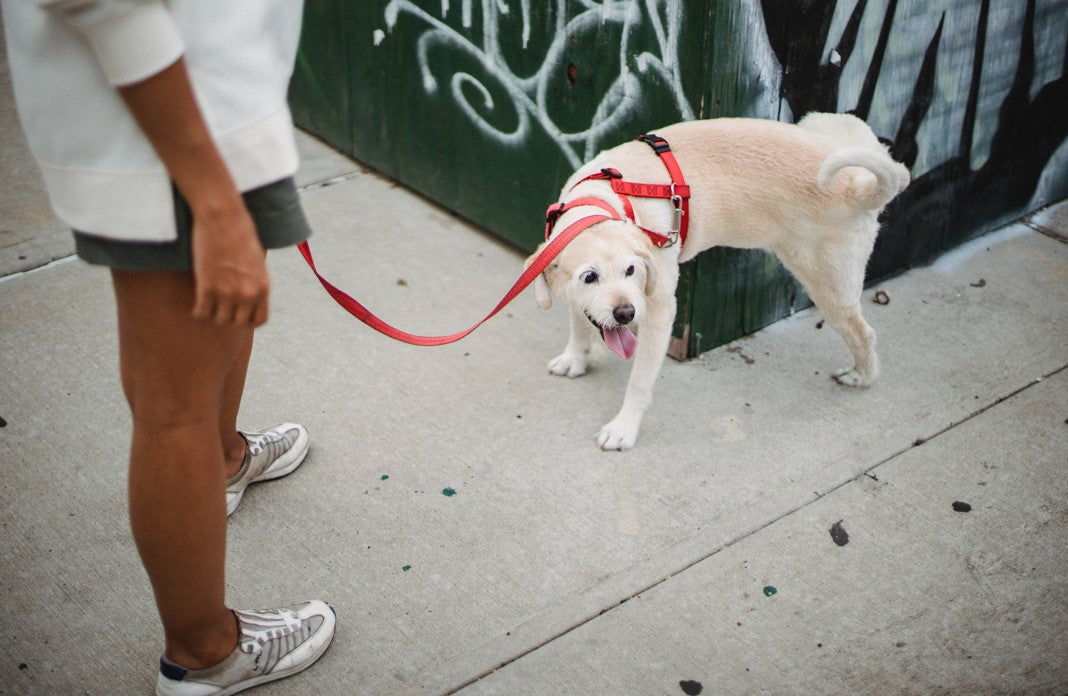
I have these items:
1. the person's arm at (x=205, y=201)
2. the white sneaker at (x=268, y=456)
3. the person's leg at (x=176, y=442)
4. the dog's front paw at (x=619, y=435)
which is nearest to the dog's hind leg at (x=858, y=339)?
the dog's front paw at (x=619, y=435)

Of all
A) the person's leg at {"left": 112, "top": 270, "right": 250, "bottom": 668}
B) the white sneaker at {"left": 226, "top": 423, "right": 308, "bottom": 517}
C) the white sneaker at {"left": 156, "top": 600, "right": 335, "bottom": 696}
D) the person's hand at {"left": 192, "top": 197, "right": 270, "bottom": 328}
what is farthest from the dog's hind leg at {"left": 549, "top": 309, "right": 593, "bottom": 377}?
the person's hand at {"left": 192, "top": 197, "right": 270, "bottom": 328}

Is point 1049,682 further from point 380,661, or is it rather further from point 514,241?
point 514,241

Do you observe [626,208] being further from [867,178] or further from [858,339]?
[858,339]

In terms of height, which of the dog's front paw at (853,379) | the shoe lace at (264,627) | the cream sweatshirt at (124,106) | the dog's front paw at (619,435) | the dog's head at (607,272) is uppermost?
the cream sweatshirt at (124,106)

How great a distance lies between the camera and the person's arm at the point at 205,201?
1355mm

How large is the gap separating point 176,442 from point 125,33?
78cm

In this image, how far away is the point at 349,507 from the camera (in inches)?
109

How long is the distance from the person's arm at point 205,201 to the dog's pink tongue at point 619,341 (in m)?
1.41

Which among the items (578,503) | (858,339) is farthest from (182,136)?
(858,339)

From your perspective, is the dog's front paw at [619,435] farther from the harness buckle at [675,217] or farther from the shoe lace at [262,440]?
the shoe lace at [262,440]

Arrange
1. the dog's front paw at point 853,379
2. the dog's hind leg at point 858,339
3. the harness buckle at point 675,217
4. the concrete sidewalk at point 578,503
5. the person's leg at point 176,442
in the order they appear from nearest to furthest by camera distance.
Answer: the person's leg at point 176,442, the concrete sidewalk at point 578,503, the harness buckle at point 675,217, the dog's hind leg at point 858,339, the dog's front paw at point 853,379

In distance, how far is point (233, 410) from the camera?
8.03ft

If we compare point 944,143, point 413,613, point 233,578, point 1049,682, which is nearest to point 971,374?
point 944,143

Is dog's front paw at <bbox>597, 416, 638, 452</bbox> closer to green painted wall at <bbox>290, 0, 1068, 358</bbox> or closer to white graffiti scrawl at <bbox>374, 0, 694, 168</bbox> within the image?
green painted wall at <bbox>290, 0, 1068, 358</bbox>
